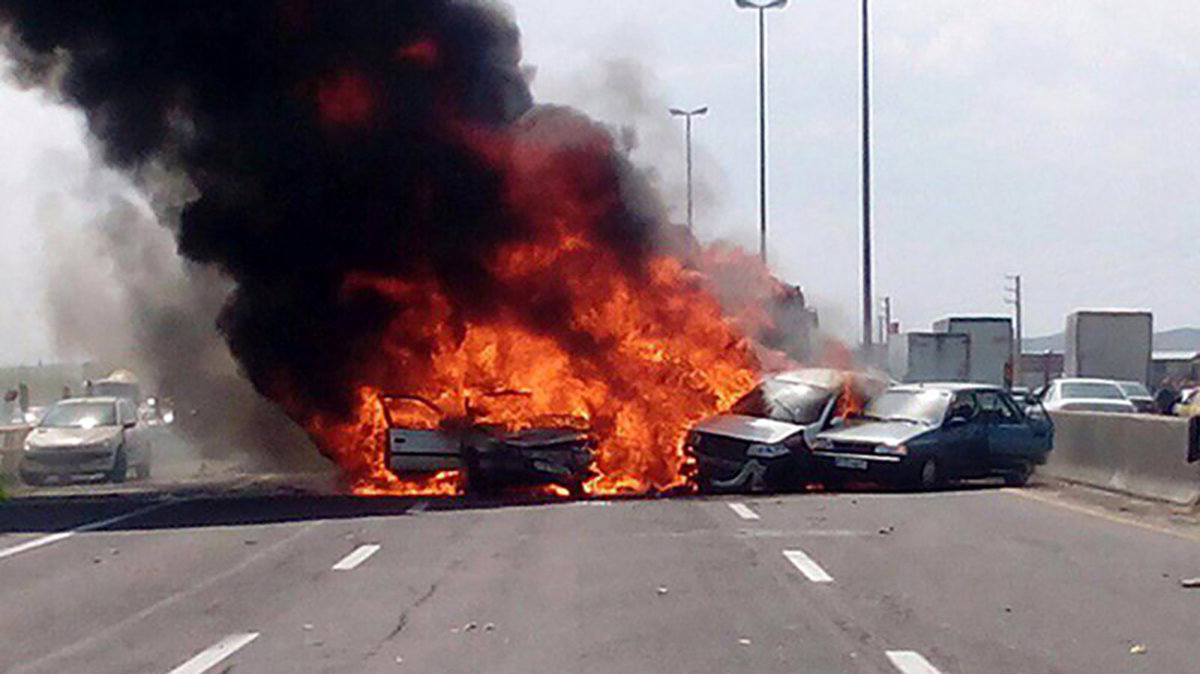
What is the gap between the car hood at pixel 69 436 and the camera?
3022 cm

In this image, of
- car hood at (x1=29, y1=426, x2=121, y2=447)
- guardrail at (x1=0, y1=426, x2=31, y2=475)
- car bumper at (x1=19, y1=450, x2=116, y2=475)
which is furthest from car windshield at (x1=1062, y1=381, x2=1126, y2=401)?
guardrail at (x1=0, y1=426, x2=31, y2=475)

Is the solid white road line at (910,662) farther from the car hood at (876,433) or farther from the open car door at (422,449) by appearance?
the car hood at (876,433)

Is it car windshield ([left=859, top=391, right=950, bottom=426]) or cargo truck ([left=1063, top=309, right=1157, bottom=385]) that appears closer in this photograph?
car windshield ([left=859, top=391, right=950, bottom=426])

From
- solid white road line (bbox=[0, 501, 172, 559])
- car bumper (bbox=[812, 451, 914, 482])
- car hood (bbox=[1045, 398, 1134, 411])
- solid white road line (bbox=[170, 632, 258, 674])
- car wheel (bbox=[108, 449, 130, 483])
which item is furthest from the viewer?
car hood (bbox=[1045, 398, 1134, 411])

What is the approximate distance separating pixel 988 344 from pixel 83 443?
30.1 metres

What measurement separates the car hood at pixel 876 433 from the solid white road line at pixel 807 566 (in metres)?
8.44

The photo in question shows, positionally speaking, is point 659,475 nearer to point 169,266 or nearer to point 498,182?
point 498,182

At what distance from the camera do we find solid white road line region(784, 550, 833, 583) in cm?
1301

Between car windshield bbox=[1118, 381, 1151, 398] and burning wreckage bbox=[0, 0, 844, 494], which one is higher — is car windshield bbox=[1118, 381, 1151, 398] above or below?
below

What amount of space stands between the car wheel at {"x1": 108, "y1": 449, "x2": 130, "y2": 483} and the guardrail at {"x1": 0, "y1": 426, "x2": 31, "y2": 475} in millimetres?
2482

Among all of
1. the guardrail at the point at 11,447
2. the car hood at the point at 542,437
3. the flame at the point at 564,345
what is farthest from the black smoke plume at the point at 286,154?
the guardrail at the point at 11,447

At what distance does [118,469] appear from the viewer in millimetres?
30812

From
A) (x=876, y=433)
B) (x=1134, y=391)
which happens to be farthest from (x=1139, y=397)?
(x=876, y=433)

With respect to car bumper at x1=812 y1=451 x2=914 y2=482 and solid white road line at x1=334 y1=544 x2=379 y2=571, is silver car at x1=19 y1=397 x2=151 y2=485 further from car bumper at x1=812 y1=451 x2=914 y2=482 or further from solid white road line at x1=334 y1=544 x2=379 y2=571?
solid white road line at x1=334 y1=544 x2=379 y2=571
